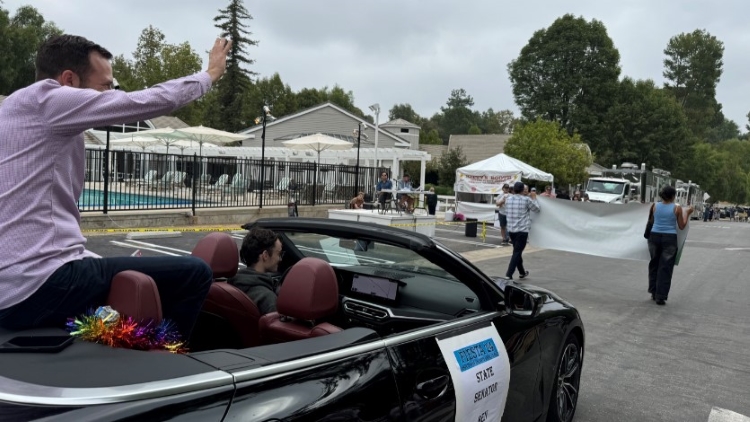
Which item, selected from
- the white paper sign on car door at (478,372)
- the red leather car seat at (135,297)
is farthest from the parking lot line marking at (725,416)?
the red leather car seat at (135,297)

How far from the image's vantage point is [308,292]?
2561mm

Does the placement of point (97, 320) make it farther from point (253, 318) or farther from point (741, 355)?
point (741, 355)

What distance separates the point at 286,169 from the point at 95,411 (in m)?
18.3

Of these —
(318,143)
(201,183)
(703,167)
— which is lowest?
(201,183)

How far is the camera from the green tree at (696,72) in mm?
79250

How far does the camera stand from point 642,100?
195 feet

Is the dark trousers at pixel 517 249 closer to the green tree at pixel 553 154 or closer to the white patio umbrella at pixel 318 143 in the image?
the white patio umbrella at pixel 318 143

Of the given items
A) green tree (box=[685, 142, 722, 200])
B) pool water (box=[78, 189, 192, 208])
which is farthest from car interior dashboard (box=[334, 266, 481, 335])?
green tree (box=[685, 142, 722, 200])

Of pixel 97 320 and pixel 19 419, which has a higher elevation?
pixel 97 320

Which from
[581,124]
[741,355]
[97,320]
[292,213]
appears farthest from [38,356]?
[581,124]

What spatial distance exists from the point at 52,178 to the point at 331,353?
1120 mm

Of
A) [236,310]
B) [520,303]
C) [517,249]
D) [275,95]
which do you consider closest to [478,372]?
[520,303]

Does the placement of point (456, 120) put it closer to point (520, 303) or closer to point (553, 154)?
point (553, 154)

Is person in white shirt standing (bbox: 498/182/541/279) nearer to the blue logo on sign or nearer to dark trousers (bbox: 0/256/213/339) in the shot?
the blue logo on sign
